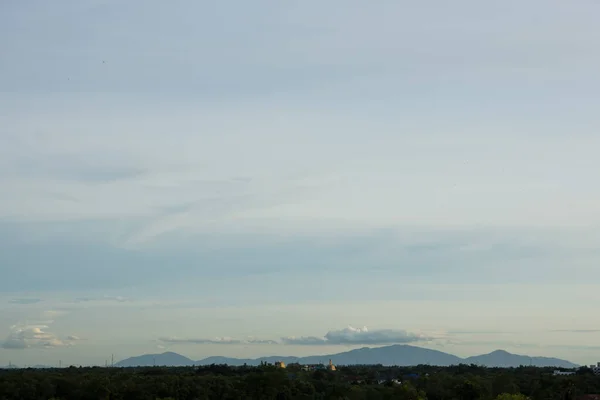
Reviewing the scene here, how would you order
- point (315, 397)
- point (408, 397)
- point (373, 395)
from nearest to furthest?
point (408, 397), point (373, 395), point (315, 397)

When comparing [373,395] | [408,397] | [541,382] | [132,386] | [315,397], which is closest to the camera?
[408,397]

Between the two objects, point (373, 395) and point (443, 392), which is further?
point (443, 392)

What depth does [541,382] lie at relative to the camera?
176500 millimetres

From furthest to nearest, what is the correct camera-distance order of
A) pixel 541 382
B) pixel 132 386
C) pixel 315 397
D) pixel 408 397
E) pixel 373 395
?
pixel 541 382 → pixel 315 397 → pixel 132 386 → pixel 373 395 → pixel 408 397

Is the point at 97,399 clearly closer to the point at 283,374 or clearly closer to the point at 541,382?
the point at 283,374

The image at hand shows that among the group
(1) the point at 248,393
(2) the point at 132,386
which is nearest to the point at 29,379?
(2) the point at 132,386

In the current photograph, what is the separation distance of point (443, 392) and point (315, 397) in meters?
24.1

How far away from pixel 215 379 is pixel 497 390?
2343 inches

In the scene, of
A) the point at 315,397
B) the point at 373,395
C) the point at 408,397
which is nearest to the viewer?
the point at 408,397

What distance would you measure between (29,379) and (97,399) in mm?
40067

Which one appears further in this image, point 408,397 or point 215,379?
point 215,379

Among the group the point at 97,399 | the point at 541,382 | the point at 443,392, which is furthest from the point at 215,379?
the point at 541,382

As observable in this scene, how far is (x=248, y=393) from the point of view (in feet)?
499

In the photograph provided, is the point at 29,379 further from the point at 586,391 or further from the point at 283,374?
the point at 586,391
